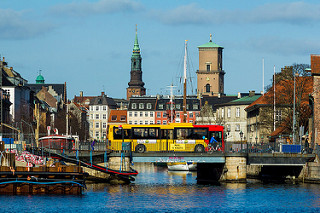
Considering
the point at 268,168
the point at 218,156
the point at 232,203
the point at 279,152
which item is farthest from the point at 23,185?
the point at 268,168

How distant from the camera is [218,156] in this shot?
79312mm

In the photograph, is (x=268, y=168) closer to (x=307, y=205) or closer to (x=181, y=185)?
(x=181, y=185)

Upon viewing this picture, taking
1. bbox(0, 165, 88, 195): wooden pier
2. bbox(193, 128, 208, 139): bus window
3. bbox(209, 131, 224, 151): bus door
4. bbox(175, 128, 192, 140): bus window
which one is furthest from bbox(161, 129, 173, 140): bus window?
bbox(0, 165, 88, 195): wooden pier

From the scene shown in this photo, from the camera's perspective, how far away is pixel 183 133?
83375mm

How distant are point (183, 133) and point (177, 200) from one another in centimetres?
1903

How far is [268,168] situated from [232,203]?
30.8m

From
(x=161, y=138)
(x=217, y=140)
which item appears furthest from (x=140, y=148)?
(x=217, y=140)

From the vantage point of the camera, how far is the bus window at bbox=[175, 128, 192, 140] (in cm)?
8325

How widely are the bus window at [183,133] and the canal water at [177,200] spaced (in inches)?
276

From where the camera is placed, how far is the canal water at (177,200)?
193 feet

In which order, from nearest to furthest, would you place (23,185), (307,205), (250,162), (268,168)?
(307,205) < (23,185) < (250,162) < (268,168)

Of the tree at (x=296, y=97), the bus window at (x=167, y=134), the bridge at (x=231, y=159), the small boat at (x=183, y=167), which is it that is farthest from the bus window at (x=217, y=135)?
the small boat at (x=183, y=167)

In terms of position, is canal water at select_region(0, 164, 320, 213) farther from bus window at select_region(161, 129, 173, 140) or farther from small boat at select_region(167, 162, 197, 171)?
small boat at select_region(167, 162, 197, 171)

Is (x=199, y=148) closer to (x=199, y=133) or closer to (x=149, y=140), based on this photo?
(x=199, y=133)
